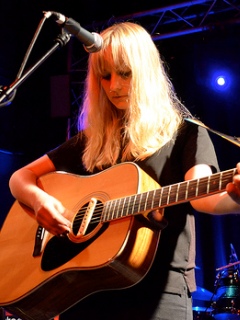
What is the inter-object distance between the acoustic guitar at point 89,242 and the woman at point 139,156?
61 mm

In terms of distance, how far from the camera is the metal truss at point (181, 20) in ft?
22.6

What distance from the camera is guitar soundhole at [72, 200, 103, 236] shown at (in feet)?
7.40

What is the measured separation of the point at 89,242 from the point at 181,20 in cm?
591

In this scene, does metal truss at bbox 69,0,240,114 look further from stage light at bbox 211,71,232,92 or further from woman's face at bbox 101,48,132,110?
woman's face at bbox 101,48,132,110

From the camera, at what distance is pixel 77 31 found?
2293 millimetres

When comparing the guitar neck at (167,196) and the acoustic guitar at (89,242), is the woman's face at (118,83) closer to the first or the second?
the acoustic guitar at (89,242)

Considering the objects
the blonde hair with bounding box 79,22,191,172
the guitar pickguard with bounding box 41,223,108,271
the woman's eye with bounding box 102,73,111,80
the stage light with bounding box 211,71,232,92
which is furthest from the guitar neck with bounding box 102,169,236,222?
the stage light with bounding box 211,71,232,92

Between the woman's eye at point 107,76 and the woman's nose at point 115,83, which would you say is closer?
the woman's nose at point 115,83

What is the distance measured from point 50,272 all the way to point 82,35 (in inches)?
44.7

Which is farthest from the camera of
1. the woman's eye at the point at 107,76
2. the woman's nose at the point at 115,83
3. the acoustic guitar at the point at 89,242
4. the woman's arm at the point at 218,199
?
the woman's eye at the point at 107,76

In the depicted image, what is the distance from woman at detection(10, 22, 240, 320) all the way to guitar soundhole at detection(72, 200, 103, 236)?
4 cm

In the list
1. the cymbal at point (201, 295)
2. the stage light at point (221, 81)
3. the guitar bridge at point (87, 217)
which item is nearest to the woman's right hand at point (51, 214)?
the guitar bridge at point (87, 217)

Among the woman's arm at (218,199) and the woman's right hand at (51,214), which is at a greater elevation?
the woman's arm at (218,199)

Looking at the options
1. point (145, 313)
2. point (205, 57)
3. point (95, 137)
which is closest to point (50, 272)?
point (145, 313)
